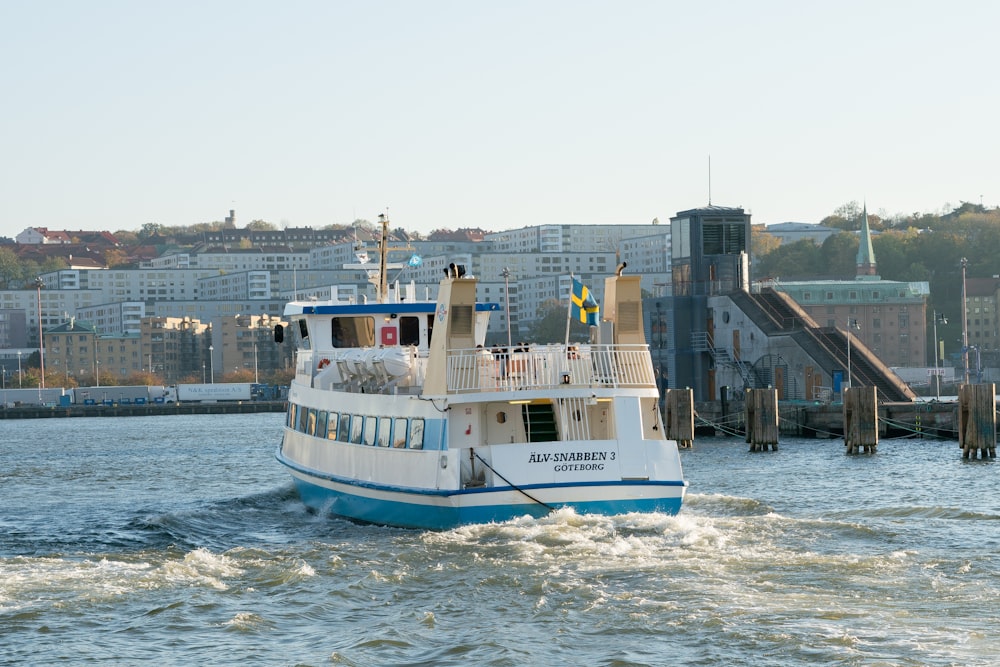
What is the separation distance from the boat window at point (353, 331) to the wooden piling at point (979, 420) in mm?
23595

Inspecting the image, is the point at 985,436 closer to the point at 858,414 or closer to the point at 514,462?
the point at 858,414

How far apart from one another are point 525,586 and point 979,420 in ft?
102

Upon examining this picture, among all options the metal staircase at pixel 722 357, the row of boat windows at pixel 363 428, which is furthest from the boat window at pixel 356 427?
the metal staircase at pixel 722 357

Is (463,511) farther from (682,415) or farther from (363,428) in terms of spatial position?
(682,415)

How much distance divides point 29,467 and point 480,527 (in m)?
41.7

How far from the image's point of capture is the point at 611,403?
3183 centimetres

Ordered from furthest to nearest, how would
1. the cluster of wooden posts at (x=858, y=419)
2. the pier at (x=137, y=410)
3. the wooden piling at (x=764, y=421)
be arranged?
the pier at (x=137, y=410), the wooden piling at (x=764, y=421), the cluster of wooden posts at (x=858, y=419)

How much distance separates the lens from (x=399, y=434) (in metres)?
32.2

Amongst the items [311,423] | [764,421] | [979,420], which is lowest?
[764,421]

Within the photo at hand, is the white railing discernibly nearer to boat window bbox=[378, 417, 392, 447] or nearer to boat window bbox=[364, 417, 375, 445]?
boat window bbox=[378, 417, 392, 447]

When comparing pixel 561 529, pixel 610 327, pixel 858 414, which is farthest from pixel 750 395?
pixel 561 529

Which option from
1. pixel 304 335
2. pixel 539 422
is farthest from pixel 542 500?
pixel 304 335

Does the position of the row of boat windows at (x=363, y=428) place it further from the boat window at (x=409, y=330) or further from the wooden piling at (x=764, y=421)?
the wooden piling at (x=764, y=421)

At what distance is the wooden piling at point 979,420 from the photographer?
51281mm
